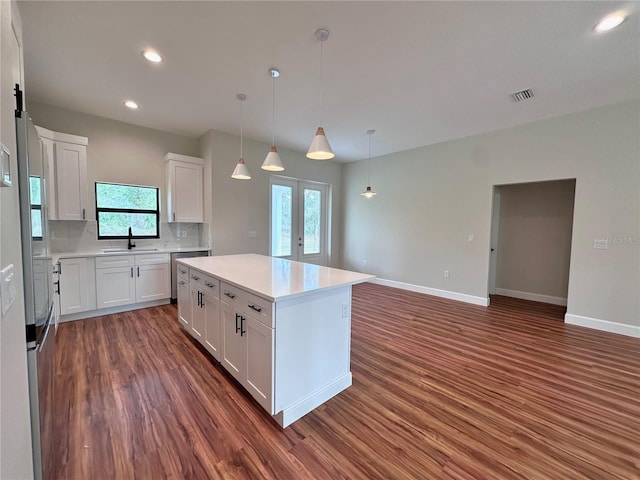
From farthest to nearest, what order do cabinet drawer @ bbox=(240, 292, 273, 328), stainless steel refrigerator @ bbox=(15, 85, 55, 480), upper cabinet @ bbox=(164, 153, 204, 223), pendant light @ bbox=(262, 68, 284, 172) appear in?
upper cabinet @ bbox=(164, 153, 204, 223) < pendant light @ bbox=(262, 68, 284, 172) < cabinet drawer @ bbox=(240, 292, 273, 328) < stainless steel refrigerator @ bbox=(15, 85, 55, 480)

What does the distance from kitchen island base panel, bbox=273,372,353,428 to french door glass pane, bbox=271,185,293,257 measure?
3.78m

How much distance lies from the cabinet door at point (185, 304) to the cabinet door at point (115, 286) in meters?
1.29

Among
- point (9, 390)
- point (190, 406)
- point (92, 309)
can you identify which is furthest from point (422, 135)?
point (92, 309)

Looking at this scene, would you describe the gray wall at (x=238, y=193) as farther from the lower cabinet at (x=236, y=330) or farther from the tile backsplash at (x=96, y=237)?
the lower cabinet at (x=236, y=330)

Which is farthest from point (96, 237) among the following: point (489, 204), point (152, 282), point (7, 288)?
point (489, 204)

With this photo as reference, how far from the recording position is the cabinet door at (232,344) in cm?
207

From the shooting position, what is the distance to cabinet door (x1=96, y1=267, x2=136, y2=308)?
12.2 feet

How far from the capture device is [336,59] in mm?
2510

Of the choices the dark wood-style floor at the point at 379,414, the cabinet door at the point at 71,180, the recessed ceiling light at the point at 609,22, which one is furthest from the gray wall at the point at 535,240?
the cabinet door at the point at 71,180

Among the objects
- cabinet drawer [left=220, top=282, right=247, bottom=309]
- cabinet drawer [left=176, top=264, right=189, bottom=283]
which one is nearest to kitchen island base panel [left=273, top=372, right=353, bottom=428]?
cabinet drawer [left=220, top=282, right=247, bottom=309]

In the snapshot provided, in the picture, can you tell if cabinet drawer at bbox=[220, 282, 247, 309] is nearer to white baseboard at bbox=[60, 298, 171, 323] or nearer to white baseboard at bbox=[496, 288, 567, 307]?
white baseboard at bbox=[60, 298, 171, 323]

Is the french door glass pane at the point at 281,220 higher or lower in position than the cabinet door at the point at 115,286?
higher

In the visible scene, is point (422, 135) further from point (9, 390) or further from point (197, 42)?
point (9, 390)

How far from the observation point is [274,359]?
1.73m
